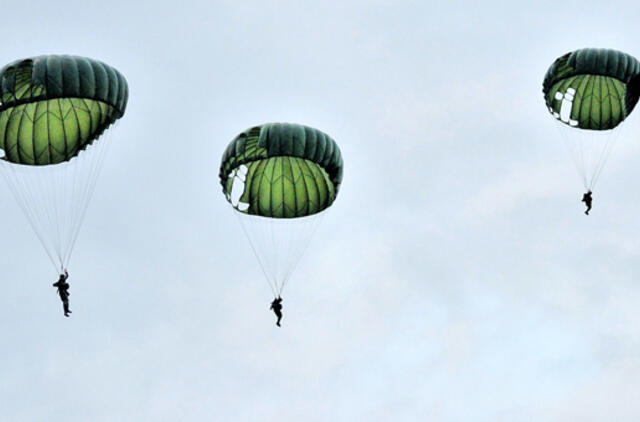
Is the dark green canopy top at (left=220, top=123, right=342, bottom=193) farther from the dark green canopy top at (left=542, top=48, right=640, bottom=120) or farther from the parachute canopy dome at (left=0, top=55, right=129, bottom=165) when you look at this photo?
the dark green canopy top at (left=542, top=48, right=640, bottom=120)

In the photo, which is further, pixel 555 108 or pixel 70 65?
pixel 555 108

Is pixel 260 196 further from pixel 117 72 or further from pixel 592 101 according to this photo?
pixel 592 101

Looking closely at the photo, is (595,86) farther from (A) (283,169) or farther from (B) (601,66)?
(A) (283,169)

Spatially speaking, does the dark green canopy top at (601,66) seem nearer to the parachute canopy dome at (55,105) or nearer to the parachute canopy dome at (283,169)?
the parachute canopy dome at (283,169)

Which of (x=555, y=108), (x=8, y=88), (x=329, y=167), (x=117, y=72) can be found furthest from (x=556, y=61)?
(x=8, y=88)

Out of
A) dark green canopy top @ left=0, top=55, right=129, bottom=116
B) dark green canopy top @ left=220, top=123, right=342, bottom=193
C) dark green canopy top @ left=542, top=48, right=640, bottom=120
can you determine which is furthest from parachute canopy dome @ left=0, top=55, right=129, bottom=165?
dark green canopy top @ left=542, top=48, right=640, bottom=120

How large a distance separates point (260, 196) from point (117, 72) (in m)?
5.98

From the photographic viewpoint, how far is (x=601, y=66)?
140 ft

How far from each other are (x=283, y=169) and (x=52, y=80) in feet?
25.6

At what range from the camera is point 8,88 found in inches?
1448

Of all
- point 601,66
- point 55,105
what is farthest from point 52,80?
point 601,66

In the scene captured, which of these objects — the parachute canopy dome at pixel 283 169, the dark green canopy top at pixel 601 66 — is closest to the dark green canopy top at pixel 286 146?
the parachute canopy dome at pixel 283 169

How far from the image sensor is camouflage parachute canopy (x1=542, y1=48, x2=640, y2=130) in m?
42.8

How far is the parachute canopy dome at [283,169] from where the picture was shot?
38.9 m
